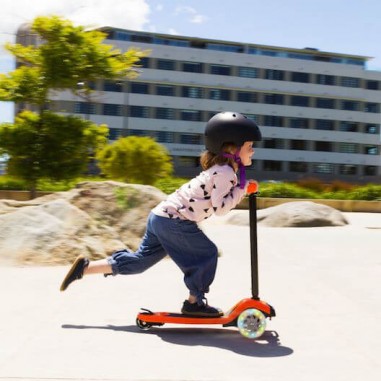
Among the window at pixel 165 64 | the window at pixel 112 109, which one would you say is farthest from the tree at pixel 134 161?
the window at pixel 165 64

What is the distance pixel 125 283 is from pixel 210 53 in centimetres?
6452

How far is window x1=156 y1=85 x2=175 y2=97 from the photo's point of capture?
67.2 meters

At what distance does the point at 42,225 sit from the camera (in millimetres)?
6680

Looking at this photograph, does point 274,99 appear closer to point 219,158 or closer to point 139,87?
point 139,87

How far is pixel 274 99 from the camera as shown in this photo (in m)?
71.3

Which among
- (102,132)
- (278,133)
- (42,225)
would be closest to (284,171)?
(278,133)

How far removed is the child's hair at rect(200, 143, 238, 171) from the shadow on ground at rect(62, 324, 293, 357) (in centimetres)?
113

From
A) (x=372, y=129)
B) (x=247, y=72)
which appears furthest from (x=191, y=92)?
(x=372, y=129)

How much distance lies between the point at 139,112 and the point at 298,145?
2057 cm

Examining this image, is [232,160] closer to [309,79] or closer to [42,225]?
[42,225]

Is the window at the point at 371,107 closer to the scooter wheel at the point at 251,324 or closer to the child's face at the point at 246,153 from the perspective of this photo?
the child's face at the point at 246,153

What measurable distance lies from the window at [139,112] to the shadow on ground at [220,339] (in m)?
62.5

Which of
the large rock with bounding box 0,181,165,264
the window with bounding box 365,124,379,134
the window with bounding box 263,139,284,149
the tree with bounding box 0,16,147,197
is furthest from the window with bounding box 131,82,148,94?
the large rock with bounding box 0,181,165,264

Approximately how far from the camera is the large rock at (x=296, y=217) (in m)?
13.5
